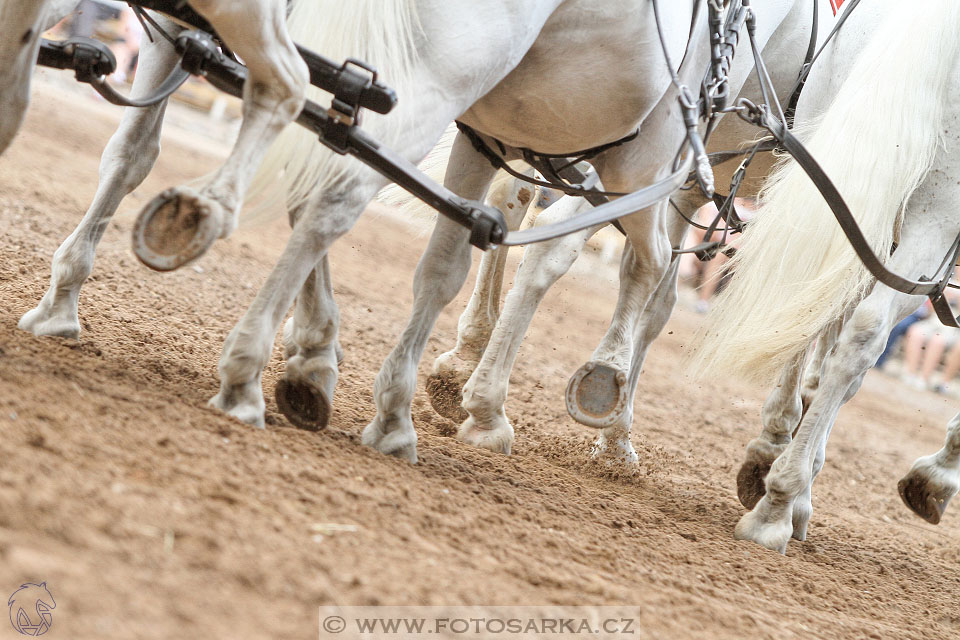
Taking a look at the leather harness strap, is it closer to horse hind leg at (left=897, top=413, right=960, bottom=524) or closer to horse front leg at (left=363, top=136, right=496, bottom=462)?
horse hind leg at (left=897, top=413, right=960, bottom=524)

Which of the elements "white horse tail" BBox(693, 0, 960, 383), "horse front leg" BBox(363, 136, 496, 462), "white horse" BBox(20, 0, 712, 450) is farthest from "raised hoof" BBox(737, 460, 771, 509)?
"horse front leg" BBox(363, 136, 496, 462)

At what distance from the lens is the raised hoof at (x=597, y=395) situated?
3.97 meters

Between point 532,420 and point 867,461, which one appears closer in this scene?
point 532,420

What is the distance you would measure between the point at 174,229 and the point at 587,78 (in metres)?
1.36

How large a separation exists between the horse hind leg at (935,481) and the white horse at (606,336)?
1.26 m

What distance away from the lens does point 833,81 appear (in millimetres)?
4160

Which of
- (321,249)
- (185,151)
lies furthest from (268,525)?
(185,151)

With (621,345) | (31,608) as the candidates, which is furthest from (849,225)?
(31,608)

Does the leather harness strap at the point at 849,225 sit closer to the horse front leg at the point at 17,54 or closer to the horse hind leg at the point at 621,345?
the horse hind leg at the point at 621,345

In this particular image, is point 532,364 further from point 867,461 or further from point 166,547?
point 166,547

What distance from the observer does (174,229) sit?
6.88 feet

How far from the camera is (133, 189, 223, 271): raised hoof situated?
207 centimetres

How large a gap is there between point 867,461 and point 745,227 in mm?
4048

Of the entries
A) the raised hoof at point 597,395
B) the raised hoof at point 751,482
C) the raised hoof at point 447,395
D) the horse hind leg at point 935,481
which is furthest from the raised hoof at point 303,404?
the horse hind leg at point 935,481
